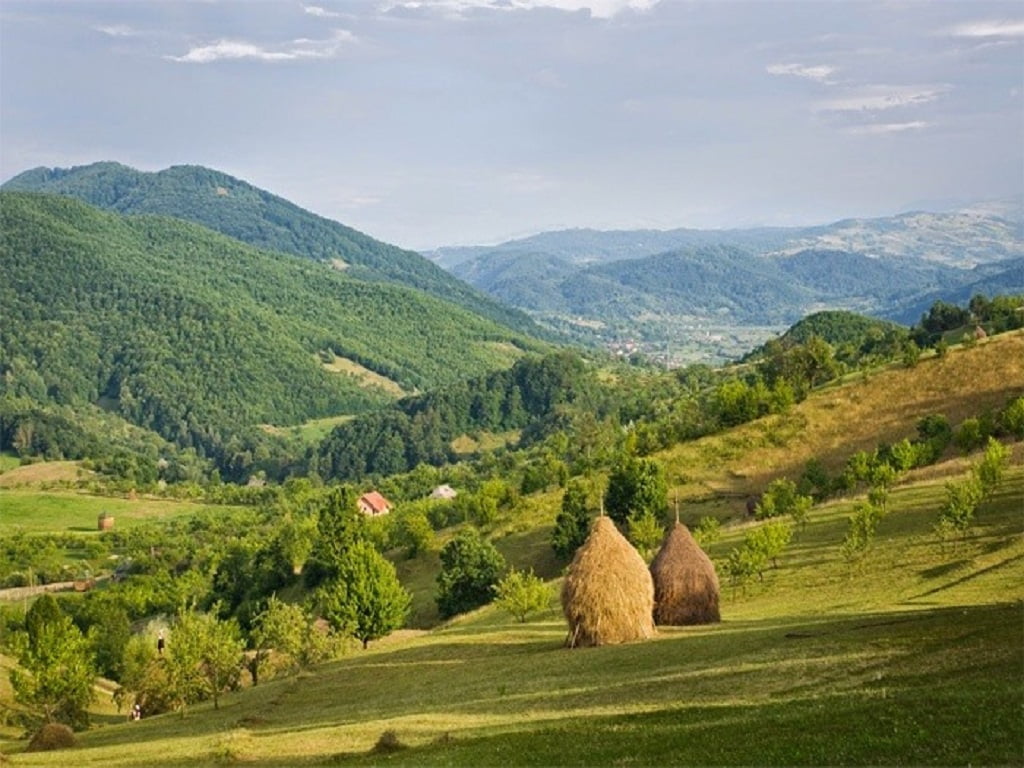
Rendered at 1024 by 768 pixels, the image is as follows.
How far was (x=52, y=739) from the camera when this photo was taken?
45.2 meters

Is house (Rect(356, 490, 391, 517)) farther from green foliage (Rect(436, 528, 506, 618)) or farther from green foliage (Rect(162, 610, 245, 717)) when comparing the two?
green foliage (Rect(162, 610, 245, 717))

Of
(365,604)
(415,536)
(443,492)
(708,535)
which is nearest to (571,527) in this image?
(708,535)

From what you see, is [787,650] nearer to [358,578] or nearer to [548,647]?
[548,647]

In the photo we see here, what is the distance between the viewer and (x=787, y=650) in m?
33.7

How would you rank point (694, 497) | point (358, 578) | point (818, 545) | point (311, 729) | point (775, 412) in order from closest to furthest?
point (311, 729) < point (818, 545) < point (358, 578) < point (694, 497) < point (775, 412)

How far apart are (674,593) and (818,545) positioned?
1912 cm

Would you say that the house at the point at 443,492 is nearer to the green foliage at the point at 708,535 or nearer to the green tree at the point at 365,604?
the green foliage at the point at 708,535

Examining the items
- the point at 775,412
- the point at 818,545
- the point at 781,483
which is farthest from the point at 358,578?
the point at 775,412

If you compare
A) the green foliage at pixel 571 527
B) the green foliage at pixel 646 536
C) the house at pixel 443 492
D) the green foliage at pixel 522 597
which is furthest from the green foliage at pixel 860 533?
the house at pixel 443 492

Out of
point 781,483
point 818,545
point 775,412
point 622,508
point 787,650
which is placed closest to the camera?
point 787,650

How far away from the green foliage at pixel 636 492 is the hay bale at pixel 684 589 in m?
38.4

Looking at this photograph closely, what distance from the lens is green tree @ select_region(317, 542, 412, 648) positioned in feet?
218

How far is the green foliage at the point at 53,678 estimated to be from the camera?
176 feet

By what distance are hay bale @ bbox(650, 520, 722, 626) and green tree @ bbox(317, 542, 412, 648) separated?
80.0 feet
